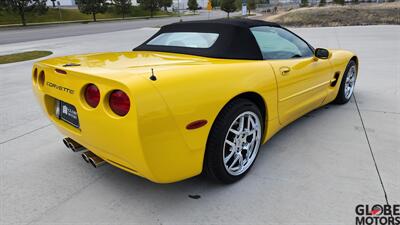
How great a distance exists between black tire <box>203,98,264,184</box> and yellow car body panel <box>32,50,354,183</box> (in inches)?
3.3

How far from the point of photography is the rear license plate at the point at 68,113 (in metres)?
2.36

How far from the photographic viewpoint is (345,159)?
2967 mm

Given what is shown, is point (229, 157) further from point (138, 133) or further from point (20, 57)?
point (20, 57)

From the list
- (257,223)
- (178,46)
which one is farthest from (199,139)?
(178,46)

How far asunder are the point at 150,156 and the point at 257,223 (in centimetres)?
87

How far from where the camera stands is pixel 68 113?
8.04 ft

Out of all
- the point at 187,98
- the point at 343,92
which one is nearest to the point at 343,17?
the point at 343,92

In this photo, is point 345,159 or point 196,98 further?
point 345,159

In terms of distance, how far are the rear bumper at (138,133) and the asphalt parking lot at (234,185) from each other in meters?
0.38

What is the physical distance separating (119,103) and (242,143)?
1.14 meters

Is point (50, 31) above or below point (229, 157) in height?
above

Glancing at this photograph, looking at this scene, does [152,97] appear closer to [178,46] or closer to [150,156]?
[150,156]

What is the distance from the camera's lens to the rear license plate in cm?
236

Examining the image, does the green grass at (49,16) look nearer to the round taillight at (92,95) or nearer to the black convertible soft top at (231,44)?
the black convertible soft top at (231,44)
